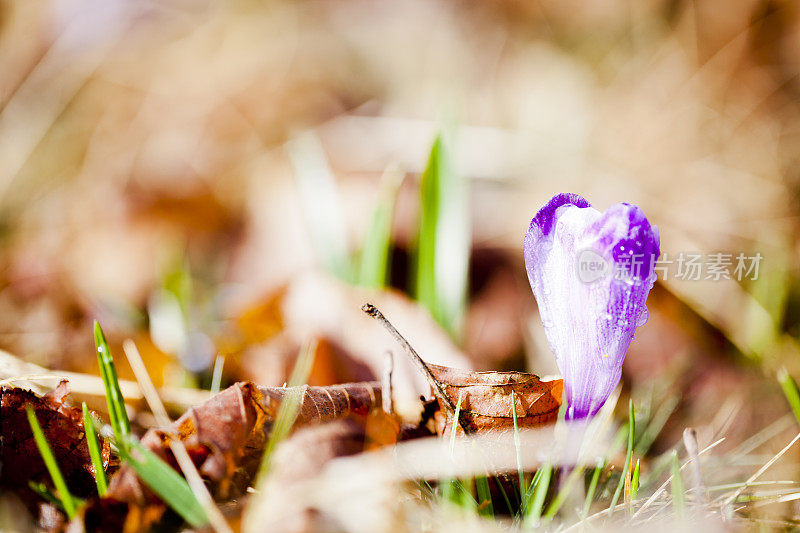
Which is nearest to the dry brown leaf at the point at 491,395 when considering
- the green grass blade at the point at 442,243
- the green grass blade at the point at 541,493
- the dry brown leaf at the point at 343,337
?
the green grass blade at the point at 541,493

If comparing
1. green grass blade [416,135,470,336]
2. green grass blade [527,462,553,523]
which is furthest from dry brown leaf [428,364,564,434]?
green grass blade [416,135,470,336]

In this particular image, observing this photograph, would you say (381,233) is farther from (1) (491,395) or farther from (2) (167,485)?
(2) (167,485)

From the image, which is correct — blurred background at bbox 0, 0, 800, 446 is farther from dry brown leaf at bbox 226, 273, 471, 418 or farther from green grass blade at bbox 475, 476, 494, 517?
green grass blade at bbox 475, 476, 494, 517

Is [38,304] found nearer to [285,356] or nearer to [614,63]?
[285,356]

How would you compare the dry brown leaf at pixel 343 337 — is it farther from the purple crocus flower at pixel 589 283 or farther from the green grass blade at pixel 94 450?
the green grass blade at pixel 94 450

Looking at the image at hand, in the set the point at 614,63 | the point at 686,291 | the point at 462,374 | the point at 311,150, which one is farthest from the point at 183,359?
the point at 614,63

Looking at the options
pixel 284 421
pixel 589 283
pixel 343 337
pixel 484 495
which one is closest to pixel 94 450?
pixel 284 421
